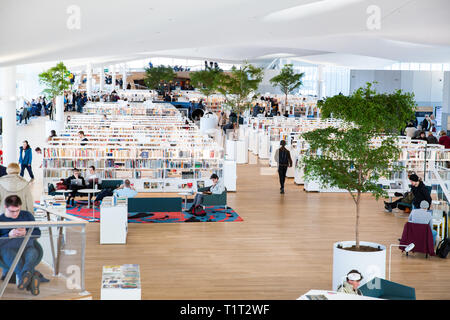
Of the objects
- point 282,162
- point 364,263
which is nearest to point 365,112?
point 364,263

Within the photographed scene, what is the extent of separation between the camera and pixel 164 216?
1406 cm

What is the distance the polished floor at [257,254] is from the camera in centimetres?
906

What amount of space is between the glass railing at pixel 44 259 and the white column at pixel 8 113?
464 inches

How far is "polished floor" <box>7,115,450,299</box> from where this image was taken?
906cm

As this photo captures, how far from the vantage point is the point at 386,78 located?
4062 centimetres

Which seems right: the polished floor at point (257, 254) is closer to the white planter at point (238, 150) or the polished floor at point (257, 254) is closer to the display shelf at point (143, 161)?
the display shelf at point (143, 161)

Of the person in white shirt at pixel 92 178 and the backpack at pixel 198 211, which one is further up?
the person in white shirt at pixel 92 178

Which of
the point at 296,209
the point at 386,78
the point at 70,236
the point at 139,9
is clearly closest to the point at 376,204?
the point at 296,209

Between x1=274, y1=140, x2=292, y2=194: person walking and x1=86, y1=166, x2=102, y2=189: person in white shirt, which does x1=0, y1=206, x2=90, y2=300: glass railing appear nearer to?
x1=86, y1=166, x2=102, y2=189: person in white shirt

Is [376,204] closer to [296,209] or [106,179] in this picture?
[296,209]

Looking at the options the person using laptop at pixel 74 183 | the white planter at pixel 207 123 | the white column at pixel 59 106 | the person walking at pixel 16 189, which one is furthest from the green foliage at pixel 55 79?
the person walking at pixel 16 189

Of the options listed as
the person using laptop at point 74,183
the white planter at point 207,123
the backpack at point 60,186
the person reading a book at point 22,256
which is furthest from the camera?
the white planter at point 207,123

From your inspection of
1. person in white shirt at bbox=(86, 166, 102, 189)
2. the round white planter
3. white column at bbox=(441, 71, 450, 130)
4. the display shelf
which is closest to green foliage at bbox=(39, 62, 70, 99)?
the display shelf

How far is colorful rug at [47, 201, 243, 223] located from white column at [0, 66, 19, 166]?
361 cm
